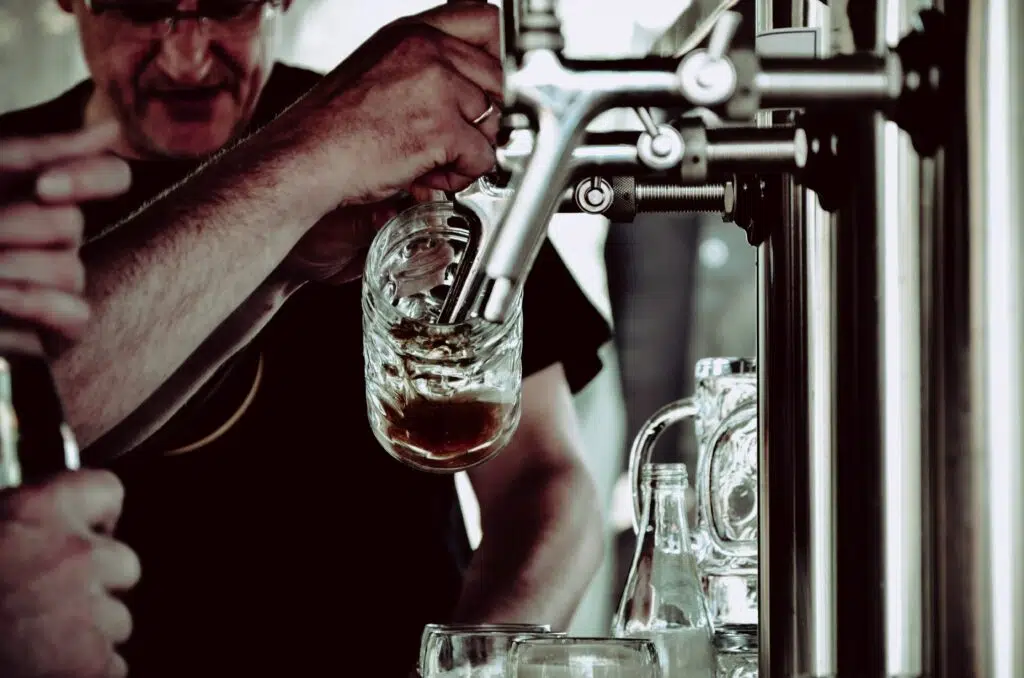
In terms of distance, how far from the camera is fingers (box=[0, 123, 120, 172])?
1.13 meters

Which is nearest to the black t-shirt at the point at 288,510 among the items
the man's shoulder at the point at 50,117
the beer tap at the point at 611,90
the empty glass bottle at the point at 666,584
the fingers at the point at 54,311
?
the man's shoulder at the point at 50,117

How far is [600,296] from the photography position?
122cm

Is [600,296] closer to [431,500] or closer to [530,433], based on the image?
[530,433]

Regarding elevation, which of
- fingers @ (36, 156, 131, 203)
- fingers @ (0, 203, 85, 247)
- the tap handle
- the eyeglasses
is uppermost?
the eyeglasses

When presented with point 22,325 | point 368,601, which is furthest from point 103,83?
point 368,601

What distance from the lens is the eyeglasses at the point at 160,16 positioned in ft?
3.72

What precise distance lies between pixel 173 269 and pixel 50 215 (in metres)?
0.13

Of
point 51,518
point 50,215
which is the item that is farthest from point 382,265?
point 50,215

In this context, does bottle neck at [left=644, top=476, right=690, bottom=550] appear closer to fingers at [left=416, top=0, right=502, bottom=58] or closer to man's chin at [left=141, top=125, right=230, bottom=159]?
fingers at [left=416, top=0, right=502, bottom=58]

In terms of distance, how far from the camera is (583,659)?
27.0 inches

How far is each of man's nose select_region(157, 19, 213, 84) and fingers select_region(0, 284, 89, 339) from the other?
0.25 meters

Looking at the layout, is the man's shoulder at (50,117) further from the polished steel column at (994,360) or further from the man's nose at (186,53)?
the polished steel column at (994,360)

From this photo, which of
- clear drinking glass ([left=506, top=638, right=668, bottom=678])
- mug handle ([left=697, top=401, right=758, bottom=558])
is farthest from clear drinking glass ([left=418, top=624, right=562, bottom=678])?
mug handle ([left=697, top=401, right=758, bottom=558])

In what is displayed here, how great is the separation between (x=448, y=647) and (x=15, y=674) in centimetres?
32
